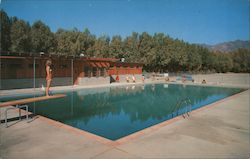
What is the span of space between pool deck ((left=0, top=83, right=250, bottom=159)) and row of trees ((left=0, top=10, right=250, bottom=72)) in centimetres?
2694

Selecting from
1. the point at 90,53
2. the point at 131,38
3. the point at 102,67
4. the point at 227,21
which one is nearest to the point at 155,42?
the point at 131,38

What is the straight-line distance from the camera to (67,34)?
38.8 m

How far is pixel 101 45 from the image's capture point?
139ft

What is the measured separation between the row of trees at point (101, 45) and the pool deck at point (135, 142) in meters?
26.9

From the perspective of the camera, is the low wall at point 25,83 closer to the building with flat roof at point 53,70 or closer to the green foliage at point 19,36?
the building with flat roof at point 53,70

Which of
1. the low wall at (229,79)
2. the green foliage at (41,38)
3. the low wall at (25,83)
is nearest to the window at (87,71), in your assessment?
the low wall at (25,83)

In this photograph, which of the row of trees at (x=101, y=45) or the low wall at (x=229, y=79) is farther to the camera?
the low wall at (x=229, y=79)

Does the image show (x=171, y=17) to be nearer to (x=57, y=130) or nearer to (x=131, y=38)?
(x=57, y=130)

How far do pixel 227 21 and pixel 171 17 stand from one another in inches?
389

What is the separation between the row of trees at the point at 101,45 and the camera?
93.8 ft

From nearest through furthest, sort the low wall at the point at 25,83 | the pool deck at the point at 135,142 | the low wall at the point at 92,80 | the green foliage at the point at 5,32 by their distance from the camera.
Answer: the pool deck at the point at 135,142 → the low wall at the point at 25,83 → the low wall at the point at 92,80 → the green foliage at the point at 5,32

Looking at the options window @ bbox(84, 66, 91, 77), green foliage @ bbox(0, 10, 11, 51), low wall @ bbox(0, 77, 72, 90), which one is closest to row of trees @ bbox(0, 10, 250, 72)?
green foliage @ bbox(0, 10, 11, 51)

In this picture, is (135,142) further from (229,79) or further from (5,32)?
(229,79)

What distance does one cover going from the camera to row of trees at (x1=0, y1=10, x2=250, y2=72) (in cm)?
2859
